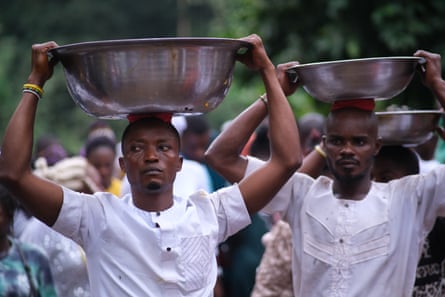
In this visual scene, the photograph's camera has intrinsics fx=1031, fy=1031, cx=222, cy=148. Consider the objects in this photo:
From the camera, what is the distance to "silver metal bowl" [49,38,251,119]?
4535 mm

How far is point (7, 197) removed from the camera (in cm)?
633

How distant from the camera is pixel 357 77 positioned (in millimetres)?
5078

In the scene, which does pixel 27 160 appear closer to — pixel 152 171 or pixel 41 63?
pixel 41 63

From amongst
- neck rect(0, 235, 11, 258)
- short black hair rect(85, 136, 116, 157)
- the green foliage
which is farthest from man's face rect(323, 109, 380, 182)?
the green foliage

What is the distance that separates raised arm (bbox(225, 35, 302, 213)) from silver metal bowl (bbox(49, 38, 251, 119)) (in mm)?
313

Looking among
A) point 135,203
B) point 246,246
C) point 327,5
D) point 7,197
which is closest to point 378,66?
point 135,203

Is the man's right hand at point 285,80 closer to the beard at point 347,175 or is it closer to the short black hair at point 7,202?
the beard at point 347,175

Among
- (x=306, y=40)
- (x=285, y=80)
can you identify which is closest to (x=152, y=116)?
(x=285, y=80)

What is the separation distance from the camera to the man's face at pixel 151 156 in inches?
194

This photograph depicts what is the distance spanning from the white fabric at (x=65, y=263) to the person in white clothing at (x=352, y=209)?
1424 mm

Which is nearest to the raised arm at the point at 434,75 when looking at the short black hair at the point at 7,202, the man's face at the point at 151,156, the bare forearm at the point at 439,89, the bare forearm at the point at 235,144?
the bare forearm at the point at 439,89

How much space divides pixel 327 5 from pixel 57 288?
8.06 metres

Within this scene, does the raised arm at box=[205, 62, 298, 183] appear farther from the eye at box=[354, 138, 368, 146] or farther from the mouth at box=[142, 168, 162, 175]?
the mouth at box=[142, 168, 162, 175]

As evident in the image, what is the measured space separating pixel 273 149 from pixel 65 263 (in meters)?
2.04
